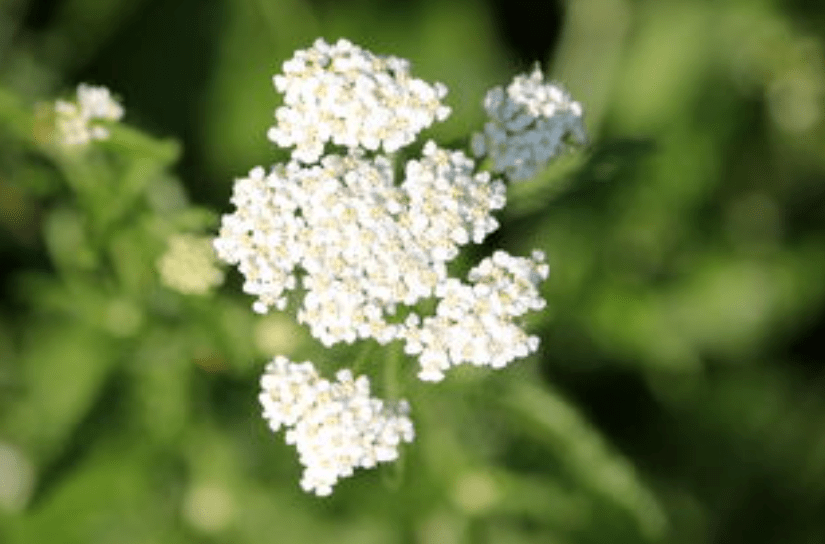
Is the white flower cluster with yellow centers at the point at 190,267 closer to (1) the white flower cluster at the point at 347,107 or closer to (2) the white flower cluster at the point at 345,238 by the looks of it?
(2) the white flower cluster at the point at 345,238

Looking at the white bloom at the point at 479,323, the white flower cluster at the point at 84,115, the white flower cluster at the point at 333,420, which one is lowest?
the white flower cluster at the point at 333,420

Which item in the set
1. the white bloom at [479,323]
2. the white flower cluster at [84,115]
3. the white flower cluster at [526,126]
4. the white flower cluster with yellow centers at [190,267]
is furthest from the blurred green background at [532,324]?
the white flower cluster at [526,126]

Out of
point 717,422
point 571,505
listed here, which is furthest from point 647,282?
point 571,505

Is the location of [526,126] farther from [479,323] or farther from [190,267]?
[190,267]

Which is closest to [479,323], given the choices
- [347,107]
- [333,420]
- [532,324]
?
[333,420]

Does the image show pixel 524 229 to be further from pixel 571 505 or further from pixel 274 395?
pixel 274 395

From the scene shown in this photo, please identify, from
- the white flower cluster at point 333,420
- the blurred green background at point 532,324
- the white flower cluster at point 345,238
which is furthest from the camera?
the blurred green background at point 532,324
